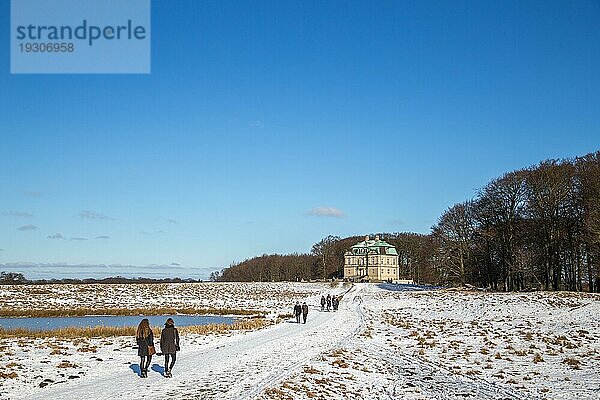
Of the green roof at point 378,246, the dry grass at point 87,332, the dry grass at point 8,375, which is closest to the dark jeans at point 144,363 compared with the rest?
the dry grass at point 8,375

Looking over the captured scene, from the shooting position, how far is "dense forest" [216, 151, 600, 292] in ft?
170

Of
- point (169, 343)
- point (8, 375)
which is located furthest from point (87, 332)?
point (169, 343)

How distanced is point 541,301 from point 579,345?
65.6 ft

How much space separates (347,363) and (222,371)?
469 cm

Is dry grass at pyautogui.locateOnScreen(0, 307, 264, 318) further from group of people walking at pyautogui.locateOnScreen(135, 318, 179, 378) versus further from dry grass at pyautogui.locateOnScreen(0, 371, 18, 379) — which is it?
dry grass at pyautogui.locateOnScreen(0, 371, 18, 379)

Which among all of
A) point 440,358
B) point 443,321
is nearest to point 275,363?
point 440,358

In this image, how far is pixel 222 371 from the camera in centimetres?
1905

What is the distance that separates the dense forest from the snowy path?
30.7 metres

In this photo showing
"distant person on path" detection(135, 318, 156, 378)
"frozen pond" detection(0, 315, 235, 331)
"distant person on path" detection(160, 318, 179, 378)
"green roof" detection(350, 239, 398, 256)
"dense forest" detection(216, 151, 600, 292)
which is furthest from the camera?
"green roof" detection(350, 239, 398, 256)

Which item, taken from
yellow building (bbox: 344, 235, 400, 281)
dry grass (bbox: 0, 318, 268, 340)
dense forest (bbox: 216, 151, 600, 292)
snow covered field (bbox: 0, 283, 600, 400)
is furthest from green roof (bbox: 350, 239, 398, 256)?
dry grass (bbox: 0, 318, 268, 340)

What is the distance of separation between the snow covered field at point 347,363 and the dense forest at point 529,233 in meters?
16.4

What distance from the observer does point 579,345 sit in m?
24.5

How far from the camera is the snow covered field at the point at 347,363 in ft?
52.8

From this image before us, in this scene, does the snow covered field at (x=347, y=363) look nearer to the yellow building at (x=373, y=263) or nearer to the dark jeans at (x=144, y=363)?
the dark jeans at (x=144, y=363)
